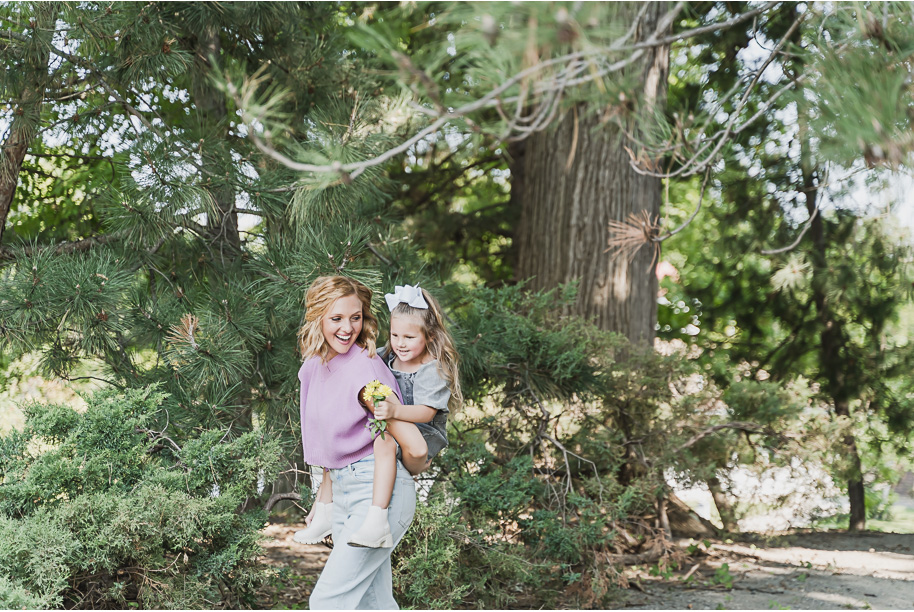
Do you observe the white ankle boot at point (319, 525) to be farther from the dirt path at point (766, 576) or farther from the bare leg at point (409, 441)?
the dirt path at point (766, 576)

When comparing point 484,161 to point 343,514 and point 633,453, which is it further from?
point 343,514

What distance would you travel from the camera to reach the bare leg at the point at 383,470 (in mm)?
2383

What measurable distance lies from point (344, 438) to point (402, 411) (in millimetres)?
220

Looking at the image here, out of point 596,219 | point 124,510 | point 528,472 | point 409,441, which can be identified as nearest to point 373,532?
point 409,441

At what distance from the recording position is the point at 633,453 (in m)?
5.02

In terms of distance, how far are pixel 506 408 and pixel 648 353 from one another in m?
1.16

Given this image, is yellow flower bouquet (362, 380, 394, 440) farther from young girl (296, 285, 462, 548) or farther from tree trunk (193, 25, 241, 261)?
tree trunk (193, 25, 241, 261)

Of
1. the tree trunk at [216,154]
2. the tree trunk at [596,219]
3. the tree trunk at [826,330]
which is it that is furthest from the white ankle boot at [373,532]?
the tree trunk at [826,330]

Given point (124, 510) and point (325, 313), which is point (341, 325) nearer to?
point (325, 313)

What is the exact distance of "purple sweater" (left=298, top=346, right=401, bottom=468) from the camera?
2.47 m

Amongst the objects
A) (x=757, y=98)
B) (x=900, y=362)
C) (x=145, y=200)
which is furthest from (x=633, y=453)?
(x=757, y=98)

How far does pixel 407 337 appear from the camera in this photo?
8.59 feet

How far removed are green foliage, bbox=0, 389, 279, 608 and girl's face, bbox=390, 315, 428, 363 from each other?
115cm

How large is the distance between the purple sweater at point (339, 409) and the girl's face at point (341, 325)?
0.03m
